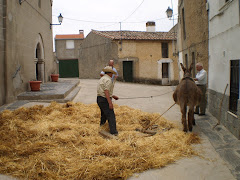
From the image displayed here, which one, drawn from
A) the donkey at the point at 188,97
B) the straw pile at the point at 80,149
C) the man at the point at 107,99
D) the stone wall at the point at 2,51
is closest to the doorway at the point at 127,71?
the stone wall at the point at 2,51

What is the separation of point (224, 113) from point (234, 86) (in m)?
0.85

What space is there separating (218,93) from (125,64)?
56.4 ft

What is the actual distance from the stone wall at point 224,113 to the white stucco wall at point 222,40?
20 cm

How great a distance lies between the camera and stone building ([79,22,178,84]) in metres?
23.5

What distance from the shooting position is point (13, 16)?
10.0m

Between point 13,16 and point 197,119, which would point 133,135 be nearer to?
point 197,119

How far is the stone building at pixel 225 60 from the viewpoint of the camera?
5.83m

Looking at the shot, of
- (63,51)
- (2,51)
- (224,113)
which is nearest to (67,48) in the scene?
(63,51)

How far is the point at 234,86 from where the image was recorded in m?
6.16

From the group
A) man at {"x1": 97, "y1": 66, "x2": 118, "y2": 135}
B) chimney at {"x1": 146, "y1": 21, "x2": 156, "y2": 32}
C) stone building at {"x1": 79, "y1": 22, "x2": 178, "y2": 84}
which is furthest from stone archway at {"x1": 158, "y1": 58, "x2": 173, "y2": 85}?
man at {"x1": 97, "y1": 66, "x2": 118, "y2": 135}

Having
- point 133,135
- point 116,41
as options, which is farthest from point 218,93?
point 116,41

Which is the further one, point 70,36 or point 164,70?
point 70,36

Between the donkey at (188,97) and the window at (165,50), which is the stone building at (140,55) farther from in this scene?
the donkey at (188,97)

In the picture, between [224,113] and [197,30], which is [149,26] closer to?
[197,30]
